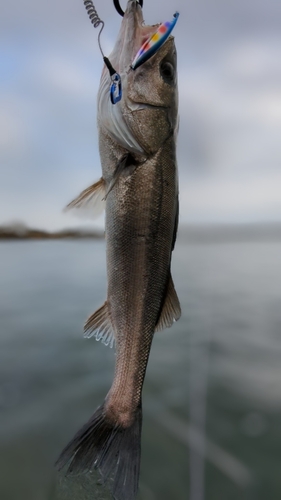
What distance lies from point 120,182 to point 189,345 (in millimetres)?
5728

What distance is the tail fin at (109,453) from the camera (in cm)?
154

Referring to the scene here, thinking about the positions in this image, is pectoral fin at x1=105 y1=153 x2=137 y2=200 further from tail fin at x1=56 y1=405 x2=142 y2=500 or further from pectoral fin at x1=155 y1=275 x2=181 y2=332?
tail fin at x1=56 y1=405 x2=142 y2=500

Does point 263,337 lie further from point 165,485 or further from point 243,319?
point 165,485

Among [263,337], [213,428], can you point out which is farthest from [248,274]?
[213,428]

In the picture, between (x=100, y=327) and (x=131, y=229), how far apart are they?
1.64ft

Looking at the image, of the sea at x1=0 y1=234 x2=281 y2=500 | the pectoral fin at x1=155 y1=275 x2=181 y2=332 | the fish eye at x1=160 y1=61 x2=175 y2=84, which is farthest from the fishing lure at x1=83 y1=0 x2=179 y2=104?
the sea at x1=0 y1=234 x2=281 y2=500

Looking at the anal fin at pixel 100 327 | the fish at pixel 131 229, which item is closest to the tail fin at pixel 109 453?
the fish at pixel 131 229

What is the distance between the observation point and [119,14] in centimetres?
163

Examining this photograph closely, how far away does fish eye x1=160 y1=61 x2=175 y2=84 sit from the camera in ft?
5.87

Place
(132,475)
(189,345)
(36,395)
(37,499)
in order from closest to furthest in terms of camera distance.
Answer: (132,475), (37,499), (36,395), (189,345)

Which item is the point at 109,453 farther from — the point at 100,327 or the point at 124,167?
the point at 124,167

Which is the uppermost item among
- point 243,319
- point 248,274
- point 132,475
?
point 132,475

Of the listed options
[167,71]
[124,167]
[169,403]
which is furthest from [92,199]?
[169,403]

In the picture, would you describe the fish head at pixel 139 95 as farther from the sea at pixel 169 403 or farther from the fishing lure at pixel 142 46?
the sea at pixel 169 403
